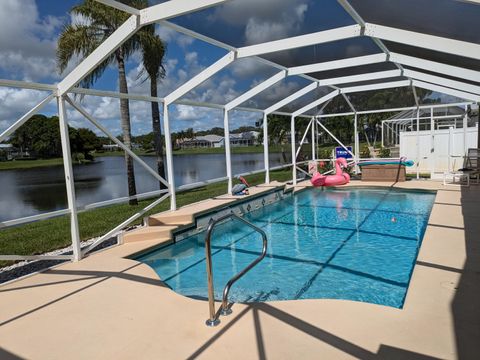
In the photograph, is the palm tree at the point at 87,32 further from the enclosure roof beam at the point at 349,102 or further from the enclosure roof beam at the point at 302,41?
the enclosure roof beam at the point at 349,102

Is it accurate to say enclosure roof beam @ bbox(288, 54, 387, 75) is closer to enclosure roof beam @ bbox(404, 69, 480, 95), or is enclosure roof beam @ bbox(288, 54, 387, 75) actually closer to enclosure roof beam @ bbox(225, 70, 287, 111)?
enclosure roof beam @ bbox(225, 70, 287, 111)

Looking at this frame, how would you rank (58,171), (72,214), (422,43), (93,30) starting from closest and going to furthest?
(422,43)
(72,214)
(58,171)
(93,30)

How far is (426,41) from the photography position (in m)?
4.92

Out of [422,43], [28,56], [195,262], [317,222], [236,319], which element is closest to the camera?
[236,319]

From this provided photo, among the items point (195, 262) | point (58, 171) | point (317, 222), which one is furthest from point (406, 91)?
point (58, 171)

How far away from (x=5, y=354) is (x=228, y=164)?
24.8 ft

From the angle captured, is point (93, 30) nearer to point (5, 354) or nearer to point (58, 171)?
point (58, 171)

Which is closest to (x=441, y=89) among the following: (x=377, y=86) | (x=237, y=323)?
(x=377, y=86)

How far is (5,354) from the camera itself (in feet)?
9.52

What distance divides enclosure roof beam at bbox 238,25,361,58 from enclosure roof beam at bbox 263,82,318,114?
167 inches

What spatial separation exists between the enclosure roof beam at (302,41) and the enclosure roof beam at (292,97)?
4.24 m

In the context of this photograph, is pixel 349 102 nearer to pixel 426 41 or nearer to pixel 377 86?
pixel 377 86

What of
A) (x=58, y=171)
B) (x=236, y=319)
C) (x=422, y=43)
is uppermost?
(x=422, y=43)

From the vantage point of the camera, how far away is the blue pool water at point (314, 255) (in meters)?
4.75
